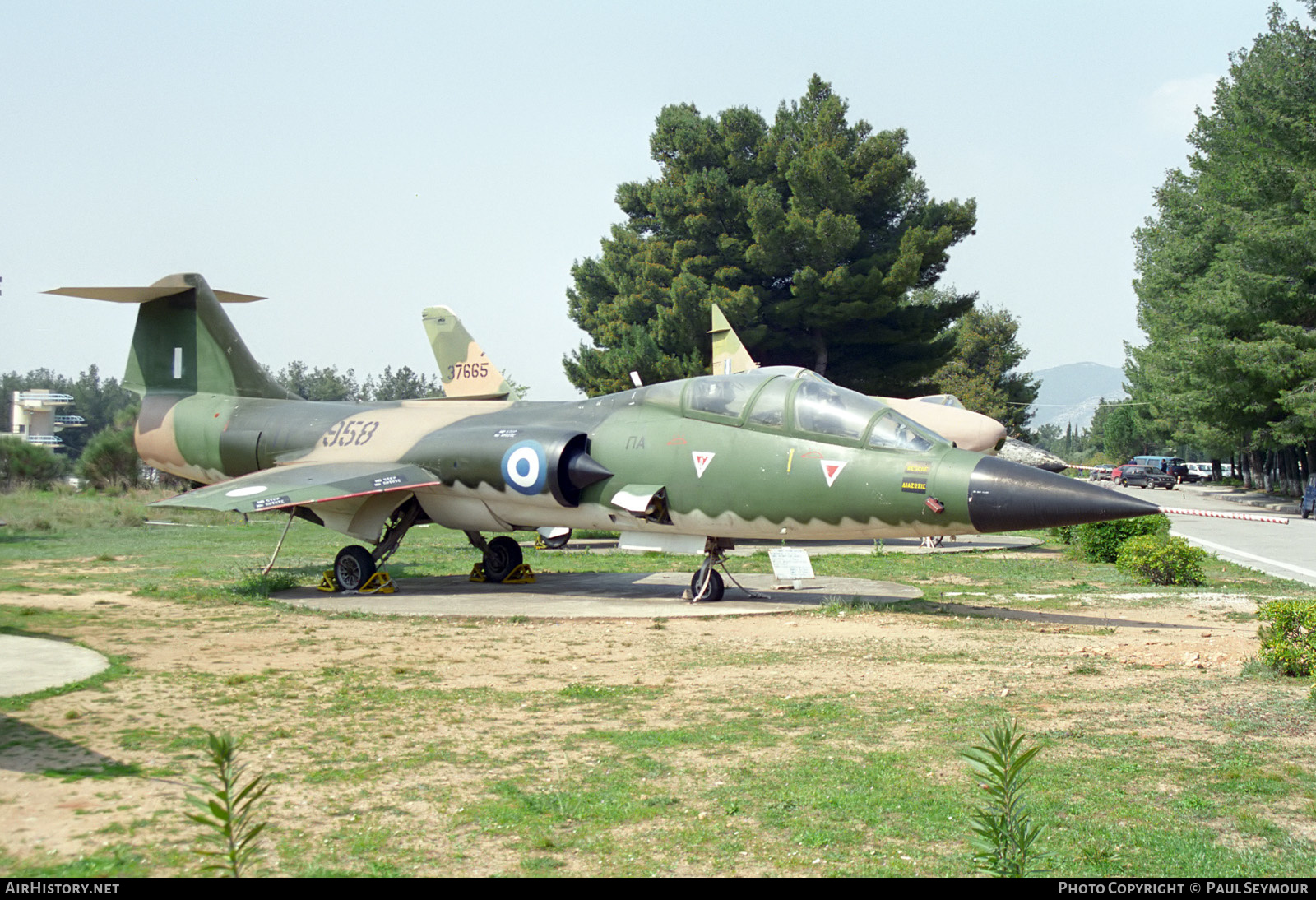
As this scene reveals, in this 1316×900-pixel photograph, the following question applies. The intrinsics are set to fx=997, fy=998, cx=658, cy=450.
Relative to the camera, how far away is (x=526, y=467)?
1469 cm

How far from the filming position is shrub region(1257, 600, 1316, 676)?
8.94 m

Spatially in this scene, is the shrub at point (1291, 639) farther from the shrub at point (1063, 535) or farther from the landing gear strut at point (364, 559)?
the shrub at point (1063, 535)

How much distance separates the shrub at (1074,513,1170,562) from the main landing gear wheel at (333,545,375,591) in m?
14.6

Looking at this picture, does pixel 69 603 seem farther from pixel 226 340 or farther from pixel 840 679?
pixel 840 679

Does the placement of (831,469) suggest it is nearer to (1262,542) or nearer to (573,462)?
(573,462)

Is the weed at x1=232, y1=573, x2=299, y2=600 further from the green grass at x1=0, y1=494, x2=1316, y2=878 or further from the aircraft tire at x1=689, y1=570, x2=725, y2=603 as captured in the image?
the aircraft tire at x1=689, y1=570, x2=725, y2=603

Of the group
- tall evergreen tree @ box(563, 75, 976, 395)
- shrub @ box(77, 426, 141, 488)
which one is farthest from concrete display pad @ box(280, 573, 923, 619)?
shrub @ box(77, 426, 141, 488)

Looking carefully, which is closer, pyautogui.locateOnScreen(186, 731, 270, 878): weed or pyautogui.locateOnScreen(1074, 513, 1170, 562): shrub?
pyautogui.locateOnScreen(186, 731, 270, 878): weed

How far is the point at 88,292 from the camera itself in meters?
17.2

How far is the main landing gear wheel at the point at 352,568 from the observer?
15812mm

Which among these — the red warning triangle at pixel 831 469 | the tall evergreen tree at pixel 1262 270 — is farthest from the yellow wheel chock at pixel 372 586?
the tall evergreen tree at pixel 1262 270

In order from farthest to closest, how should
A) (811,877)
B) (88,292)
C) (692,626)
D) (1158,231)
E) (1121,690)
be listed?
(1158,231), (88,292), (692,626), (1121,690), (811,877)

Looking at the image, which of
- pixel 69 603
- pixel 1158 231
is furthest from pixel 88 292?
pixel 1158 231

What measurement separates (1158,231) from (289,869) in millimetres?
79734
